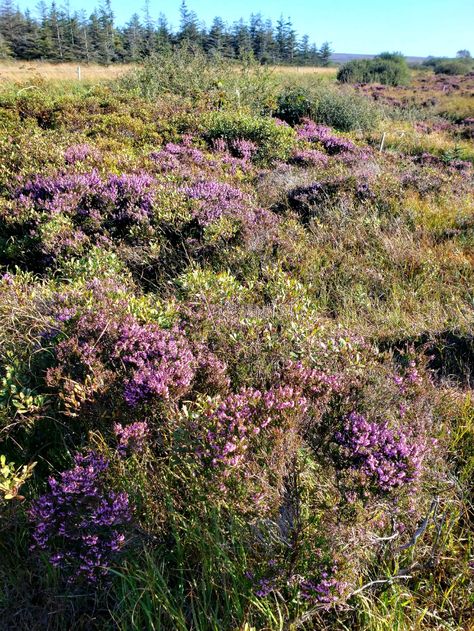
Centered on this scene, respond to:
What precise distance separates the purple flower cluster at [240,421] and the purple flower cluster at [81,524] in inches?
19.5

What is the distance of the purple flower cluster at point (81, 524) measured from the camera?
1988mm

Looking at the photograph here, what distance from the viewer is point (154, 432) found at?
2590mm

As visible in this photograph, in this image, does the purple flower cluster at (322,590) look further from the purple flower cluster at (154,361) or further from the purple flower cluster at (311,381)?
the purple flower cluster at (154,361)

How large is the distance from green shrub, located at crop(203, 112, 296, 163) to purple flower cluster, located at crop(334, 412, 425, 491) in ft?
30.1

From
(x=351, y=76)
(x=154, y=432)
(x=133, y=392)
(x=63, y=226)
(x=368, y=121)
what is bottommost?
(x=154, y=432)

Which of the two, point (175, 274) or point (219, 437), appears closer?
point (219, 437)

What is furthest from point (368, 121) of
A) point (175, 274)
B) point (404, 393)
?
point (404, 393)

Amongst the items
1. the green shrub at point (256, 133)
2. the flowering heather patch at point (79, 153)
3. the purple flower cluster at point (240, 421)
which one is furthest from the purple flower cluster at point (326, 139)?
the purple flower cluster at point (240, 421)

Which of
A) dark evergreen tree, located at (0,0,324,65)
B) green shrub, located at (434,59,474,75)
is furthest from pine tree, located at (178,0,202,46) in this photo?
green shrub, located at (434,59,474,75)

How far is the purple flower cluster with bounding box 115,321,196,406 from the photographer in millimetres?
2561

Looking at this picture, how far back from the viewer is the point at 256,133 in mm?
11250

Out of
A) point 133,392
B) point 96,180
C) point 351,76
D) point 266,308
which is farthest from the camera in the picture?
point 351,76

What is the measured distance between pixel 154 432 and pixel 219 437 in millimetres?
637

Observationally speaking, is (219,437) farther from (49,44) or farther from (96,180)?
(49,44)
